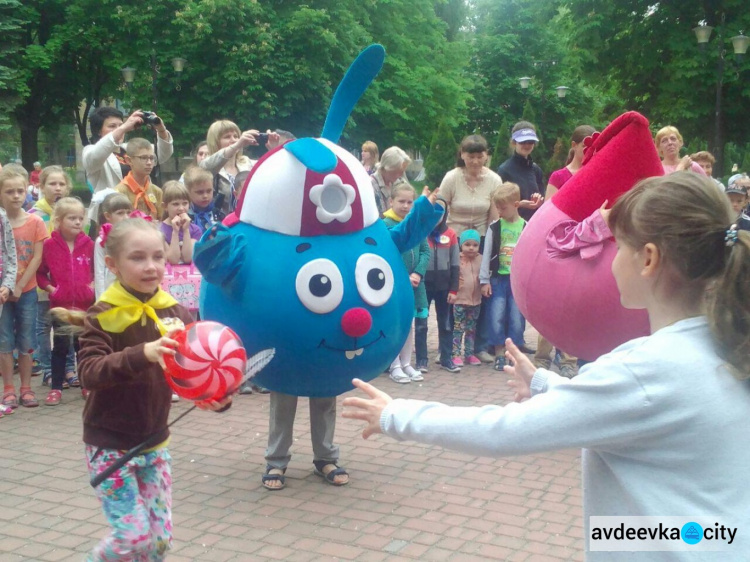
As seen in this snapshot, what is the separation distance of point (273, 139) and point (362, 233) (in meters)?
2.30

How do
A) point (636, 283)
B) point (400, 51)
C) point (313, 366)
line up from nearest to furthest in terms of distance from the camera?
point (636, 283) → point (313, 366) → point (400, 51)

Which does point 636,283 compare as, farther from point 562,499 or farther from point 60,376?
point 60,376

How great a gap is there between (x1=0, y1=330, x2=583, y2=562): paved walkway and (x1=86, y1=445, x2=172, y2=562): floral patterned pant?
0.78m

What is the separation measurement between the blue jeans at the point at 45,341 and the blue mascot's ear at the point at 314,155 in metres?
3.86

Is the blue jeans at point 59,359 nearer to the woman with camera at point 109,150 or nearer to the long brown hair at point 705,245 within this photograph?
the woman with camera at point 109,150

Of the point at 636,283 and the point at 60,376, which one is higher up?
the point at 636,283

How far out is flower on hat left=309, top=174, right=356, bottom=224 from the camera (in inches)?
169

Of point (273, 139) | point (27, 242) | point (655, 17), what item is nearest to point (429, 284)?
point (273, 139)

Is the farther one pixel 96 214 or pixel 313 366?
pixel 96 214

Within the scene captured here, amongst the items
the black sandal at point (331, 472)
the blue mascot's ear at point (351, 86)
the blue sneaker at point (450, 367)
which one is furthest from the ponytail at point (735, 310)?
the blue sneaker at point (450, 367)

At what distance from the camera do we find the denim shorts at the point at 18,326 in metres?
6.84

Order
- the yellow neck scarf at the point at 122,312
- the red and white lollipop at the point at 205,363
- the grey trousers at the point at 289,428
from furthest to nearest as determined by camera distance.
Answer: the grey trousers at the point at 289,428 < the yellow neck scarf at the point at 122,312 < the red and white lollipop at the point at 205,363

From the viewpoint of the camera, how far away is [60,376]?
7086mm

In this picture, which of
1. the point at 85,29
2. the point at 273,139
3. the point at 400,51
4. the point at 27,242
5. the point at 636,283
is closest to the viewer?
the point at 636,283
